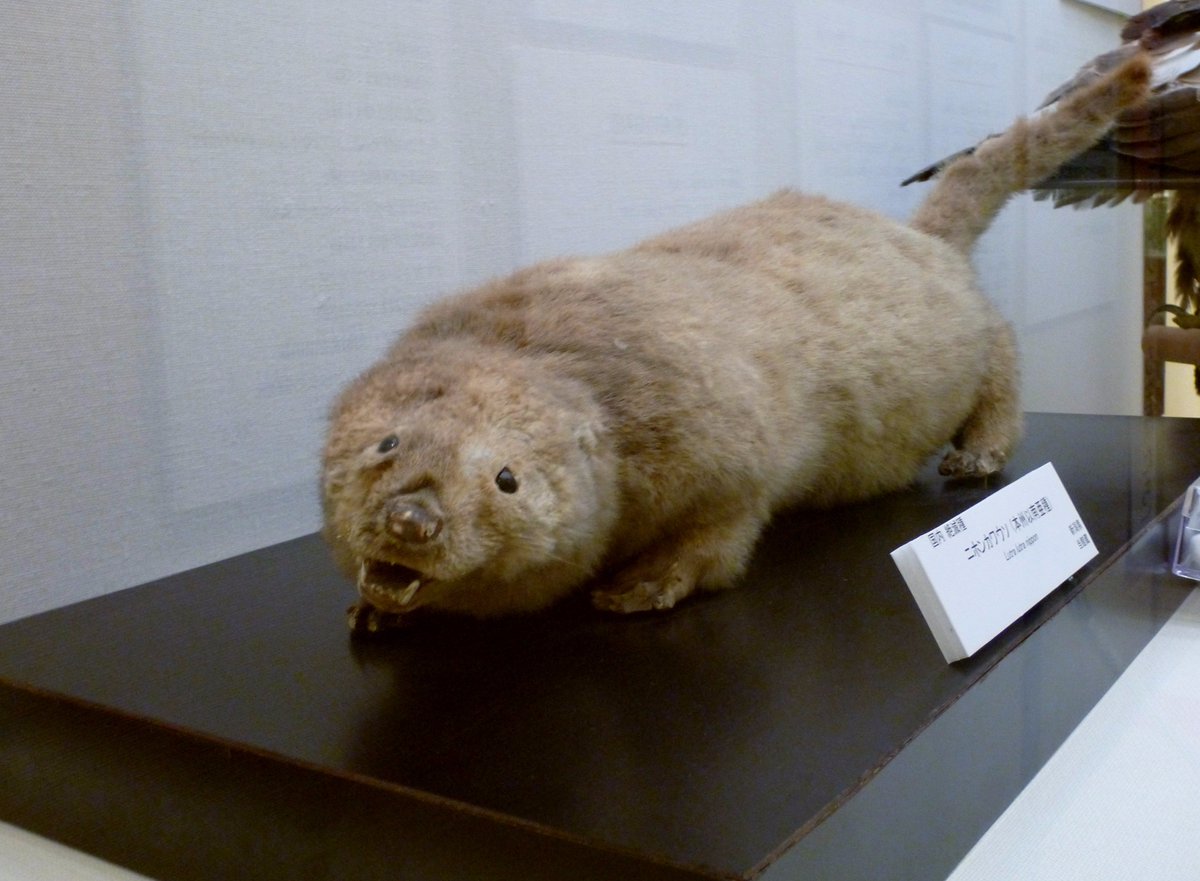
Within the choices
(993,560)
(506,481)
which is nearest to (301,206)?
(506,481)

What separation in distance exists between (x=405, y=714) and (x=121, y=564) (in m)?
0.72

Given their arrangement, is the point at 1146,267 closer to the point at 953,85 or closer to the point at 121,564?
the point at 953,85

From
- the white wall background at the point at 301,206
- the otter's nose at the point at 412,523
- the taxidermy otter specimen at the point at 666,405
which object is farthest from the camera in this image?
the white wall background at the point at 301,206

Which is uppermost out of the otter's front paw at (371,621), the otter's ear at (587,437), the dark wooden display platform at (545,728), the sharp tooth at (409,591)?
the otter's ear at (587,437)

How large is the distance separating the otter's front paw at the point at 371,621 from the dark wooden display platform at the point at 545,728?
0.09ft

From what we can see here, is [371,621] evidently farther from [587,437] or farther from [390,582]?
[587,437]

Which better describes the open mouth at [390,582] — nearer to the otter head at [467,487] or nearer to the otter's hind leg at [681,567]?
the otter head at [467,487]

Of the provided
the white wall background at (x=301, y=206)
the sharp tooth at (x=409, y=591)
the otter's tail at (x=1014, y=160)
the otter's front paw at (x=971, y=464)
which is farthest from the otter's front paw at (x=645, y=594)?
the otter's tail at (x=1014, y=160)

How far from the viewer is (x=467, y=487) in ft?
4.05

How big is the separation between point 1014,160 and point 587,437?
4.55 ft

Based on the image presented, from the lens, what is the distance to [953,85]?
2.79 m

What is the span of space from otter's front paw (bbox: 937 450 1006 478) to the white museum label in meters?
0.53

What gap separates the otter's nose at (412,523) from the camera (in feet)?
3.86

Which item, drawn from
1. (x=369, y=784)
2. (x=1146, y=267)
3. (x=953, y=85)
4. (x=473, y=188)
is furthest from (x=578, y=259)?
(x=953, y=85)
